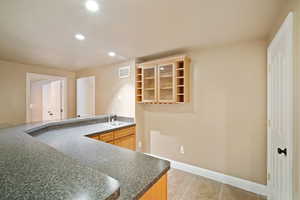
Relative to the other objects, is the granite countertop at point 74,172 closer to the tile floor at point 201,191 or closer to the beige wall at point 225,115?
the tile floor at point 201,191

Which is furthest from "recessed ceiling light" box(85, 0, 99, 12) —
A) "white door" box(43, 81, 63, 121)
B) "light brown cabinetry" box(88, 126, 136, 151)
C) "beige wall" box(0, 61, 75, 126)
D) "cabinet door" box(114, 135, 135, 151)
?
"white door" box(43, 81, 63, 121)

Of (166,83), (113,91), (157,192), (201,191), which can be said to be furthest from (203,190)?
(113,91)

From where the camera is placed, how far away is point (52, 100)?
428 centimetres

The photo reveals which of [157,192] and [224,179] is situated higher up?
[157,192]

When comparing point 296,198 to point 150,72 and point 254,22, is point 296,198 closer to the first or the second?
point 254,22

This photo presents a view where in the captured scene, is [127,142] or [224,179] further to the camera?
[127,142]

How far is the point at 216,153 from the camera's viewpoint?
2.34 meters

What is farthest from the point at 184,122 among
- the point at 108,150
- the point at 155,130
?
the point at 108,150

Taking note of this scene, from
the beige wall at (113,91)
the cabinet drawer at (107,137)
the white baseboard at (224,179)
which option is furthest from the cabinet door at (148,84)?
the white baseboard at (224,179)

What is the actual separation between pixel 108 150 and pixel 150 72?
6.45 ft

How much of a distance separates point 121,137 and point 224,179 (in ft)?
6.22

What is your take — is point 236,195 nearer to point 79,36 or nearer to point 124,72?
point 124,72

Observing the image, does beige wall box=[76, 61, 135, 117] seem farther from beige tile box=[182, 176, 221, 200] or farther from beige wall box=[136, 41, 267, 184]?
beige tile box=[182, 176, 221, 200]

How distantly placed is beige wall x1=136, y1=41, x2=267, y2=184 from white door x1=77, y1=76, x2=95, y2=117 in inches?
90.4
